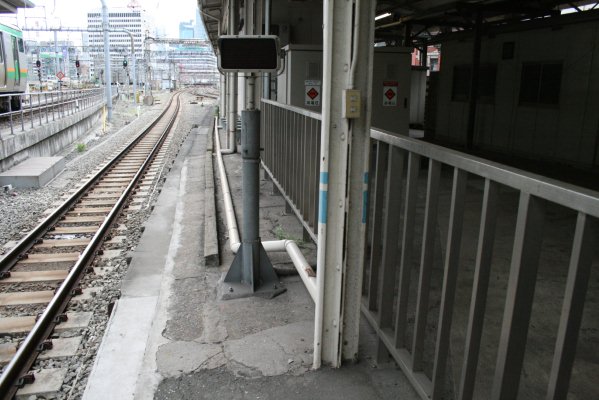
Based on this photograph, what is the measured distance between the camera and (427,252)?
262 centimetres

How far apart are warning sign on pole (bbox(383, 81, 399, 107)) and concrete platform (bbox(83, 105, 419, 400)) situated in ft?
15.4

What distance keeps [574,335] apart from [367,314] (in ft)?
6.11

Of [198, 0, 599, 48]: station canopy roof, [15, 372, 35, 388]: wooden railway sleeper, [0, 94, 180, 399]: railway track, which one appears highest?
[198, 0, 599, 48]: station canopy roof

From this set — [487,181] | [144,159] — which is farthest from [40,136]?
[487,181]

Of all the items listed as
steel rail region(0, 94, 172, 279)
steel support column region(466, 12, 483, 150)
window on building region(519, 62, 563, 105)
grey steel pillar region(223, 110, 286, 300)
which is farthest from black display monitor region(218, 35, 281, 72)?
steel support column region(466, 12, 483, 150)

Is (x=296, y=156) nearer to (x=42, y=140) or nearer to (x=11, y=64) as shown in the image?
(x=42, y=140)

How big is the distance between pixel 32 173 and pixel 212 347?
1019 cm

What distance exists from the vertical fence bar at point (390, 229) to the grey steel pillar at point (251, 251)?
150 centimetres

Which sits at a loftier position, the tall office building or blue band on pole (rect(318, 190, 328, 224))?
the tall office building

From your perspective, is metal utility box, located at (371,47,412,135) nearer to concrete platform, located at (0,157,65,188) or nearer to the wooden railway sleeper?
the wooden railway sleeper

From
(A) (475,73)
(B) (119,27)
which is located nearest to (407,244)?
(A) (475,73)

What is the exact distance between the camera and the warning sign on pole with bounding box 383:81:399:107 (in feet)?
30.8

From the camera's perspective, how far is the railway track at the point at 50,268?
4.66 meters

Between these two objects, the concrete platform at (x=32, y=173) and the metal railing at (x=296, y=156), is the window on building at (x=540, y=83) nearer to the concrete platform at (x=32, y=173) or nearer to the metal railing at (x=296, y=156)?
the metal railing at (x=296, y=156)
